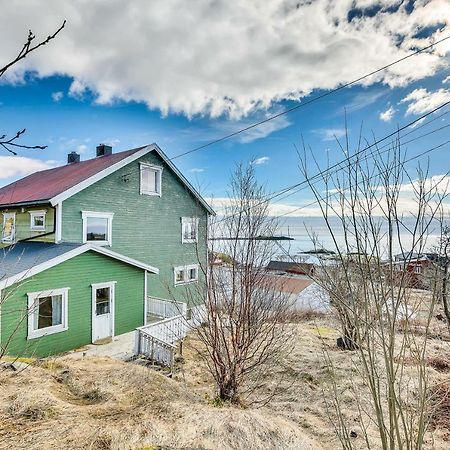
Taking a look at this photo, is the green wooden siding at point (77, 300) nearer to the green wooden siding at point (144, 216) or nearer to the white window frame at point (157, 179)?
the green wooden siding at point (144, 216)

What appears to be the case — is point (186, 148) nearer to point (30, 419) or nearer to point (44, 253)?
point (44, 253)

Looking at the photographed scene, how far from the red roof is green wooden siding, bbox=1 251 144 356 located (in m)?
3.33

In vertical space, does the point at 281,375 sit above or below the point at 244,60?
below

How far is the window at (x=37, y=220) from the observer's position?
11.9 meters

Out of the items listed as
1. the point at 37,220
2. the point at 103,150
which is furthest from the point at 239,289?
the point at 103,150

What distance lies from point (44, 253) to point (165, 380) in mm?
6376

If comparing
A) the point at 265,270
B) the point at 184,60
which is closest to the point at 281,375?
the point at 265,270

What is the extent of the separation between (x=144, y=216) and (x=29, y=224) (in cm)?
478

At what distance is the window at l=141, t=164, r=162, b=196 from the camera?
572 inches

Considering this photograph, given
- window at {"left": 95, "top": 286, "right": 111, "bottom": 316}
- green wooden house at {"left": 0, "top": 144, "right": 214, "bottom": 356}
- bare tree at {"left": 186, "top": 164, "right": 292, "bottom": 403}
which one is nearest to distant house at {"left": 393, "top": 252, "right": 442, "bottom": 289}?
bare tree at {"left": 186, "top": 164, "right": 292, "bottom": 403}

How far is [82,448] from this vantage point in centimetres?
361

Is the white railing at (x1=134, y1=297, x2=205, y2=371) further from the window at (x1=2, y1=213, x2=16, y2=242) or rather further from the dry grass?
the window at (x1=2, y1=213, x2=16, y2=242)

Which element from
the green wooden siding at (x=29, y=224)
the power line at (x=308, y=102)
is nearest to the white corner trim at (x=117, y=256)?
the green wooden siding at (x=29, y=224)

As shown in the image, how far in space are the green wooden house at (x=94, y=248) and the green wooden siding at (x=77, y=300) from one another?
3 centimetres
